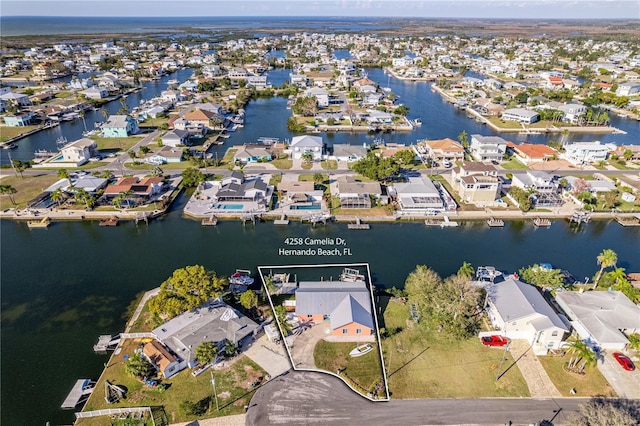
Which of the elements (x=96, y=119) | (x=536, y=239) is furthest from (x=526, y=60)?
(x=96, y=119)

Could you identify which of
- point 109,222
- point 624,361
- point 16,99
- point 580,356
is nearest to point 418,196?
point 580,356

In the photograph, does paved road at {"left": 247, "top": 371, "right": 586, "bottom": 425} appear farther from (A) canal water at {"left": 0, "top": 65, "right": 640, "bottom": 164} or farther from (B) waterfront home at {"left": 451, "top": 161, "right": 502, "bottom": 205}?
(A) canal water at {"left": 0, "top": 65, "right": 640, "bottom": 164}

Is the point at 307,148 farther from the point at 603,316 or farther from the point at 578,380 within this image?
the point at 578,380

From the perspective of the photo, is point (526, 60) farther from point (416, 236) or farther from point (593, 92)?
point (416, 236)

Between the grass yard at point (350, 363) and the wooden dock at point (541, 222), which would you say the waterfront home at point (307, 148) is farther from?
the grass yard at point (350, 363)

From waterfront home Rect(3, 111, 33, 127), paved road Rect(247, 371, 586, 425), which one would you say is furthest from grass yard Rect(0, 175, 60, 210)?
paved road Rect(247, 371, 586, 425)

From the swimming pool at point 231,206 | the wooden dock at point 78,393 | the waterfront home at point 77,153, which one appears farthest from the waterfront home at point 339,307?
the waterfront home at point 77,153

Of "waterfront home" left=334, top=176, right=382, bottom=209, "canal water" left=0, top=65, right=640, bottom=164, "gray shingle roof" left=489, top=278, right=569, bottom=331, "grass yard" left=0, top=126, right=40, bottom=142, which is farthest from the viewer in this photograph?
"grass yard" left=0, top=126, right=40, bottom=142
